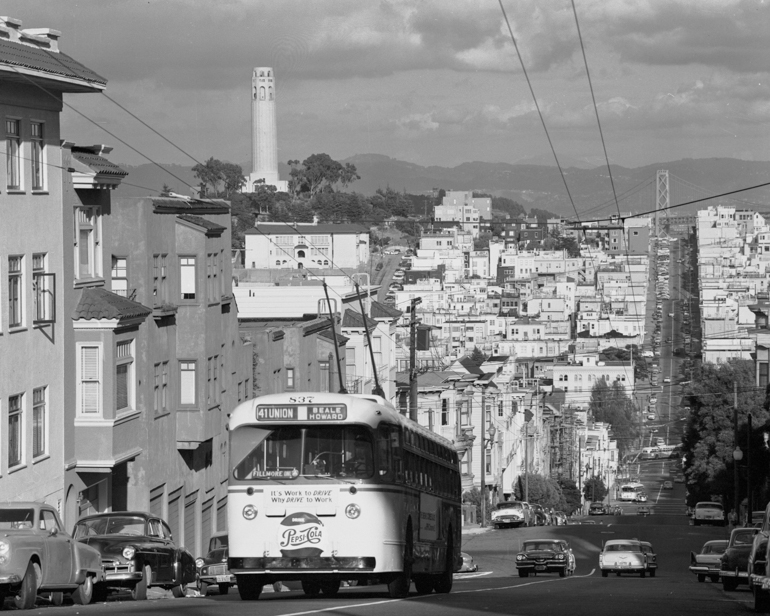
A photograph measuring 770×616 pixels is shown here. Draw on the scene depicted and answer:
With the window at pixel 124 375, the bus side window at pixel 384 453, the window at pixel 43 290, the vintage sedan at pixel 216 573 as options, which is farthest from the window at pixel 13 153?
the bus side window at pixel 384 453

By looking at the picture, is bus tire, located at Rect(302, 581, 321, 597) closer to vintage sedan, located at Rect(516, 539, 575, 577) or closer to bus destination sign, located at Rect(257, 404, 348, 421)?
bus destination sign, located at Rect(257, 404, 348, 421)

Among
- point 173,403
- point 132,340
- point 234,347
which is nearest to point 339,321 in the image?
point 234,347

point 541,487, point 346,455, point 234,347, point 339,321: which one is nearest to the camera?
point 346,455

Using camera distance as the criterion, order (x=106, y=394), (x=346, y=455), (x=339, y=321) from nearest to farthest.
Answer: (x=346, y=455), (x=106, y=394), (x=339, y=321)

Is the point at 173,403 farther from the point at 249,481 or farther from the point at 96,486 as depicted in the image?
the point at 249,481

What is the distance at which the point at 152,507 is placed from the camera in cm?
3688

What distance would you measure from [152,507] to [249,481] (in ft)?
58.7

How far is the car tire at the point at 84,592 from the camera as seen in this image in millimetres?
20281

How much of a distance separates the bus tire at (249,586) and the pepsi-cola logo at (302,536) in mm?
1084

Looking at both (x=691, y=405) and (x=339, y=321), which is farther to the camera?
(x=691, y=405)

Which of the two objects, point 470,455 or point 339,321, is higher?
point 339,321

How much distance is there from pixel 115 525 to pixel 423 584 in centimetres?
549

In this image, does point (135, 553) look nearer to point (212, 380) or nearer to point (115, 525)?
point (115, 525)

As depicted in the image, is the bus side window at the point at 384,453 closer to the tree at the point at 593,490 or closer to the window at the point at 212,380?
the window at the point at 212,380
